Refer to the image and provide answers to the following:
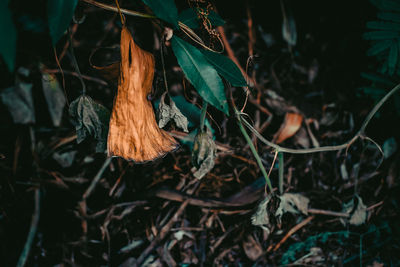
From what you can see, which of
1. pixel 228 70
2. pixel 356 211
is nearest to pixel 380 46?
pixel 356 211

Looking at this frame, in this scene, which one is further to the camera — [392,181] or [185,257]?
[392,181]

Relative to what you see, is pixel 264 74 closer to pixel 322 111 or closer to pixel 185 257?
pixel 322 111

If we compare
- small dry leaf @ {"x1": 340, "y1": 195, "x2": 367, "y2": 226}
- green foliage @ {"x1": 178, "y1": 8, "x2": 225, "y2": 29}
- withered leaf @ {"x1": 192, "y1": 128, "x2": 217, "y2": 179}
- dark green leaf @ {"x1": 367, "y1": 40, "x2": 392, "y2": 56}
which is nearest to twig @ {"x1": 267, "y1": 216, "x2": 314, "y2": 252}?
small dry leaf @ {"x1": 340, "y1": 195, "x2": 367, "y2": 226}

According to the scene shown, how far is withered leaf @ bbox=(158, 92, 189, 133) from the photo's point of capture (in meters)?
0.58

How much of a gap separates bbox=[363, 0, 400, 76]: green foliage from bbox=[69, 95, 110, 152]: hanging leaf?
35.1 inches

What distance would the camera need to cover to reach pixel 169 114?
0.59 meters

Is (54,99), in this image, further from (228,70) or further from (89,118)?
(228,70)

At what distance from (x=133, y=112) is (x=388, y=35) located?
2.88 feet

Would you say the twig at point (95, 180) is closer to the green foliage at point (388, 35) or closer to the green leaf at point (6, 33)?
the green leaf at point (6, 33)

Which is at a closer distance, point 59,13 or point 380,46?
point 59,13

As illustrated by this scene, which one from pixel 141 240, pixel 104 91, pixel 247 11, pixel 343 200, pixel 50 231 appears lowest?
pixel 343 200

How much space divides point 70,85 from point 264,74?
77 centimetres

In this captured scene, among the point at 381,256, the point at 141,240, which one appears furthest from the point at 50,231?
the point at 381,256

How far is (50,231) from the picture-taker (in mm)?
889
